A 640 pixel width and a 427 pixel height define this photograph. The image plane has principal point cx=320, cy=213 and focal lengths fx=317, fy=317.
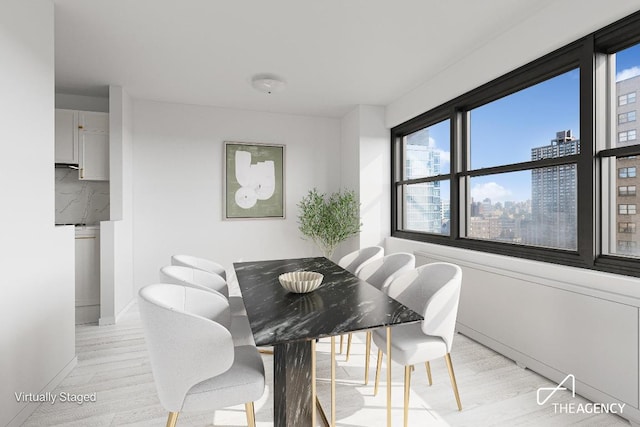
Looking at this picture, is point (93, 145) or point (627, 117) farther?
point (93, 145)

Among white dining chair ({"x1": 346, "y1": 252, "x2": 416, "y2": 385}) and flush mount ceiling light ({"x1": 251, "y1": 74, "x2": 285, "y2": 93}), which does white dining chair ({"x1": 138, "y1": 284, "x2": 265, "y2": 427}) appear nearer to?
white dining chair ({"x1": 346, "y1": 252, "x2": 416, "y2": 385})

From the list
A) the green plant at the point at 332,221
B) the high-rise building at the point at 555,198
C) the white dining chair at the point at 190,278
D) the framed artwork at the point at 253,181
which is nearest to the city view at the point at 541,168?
the high-rise building at the point at 555,198

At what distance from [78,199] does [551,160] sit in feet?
17.4

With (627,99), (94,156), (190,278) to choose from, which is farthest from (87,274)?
(627,99)

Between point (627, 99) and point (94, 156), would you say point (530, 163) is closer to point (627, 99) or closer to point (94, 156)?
point (627, 99)

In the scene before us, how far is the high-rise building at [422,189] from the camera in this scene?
13.1 feet

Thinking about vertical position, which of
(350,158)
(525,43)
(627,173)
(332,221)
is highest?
(525,43)

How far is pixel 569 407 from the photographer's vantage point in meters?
2.05

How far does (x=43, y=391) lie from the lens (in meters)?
2.12

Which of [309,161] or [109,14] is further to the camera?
[309,161]

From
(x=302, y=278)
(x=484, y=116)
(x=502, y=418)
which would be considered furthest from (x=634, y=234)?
(x=302, y=278)

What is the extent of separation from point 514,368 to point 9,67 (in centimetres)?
400

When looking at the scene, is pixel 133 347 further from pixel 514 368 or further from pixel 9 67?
pixel 514 368

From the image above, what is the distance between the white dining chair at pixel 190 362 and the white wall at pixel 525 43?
291 cm
